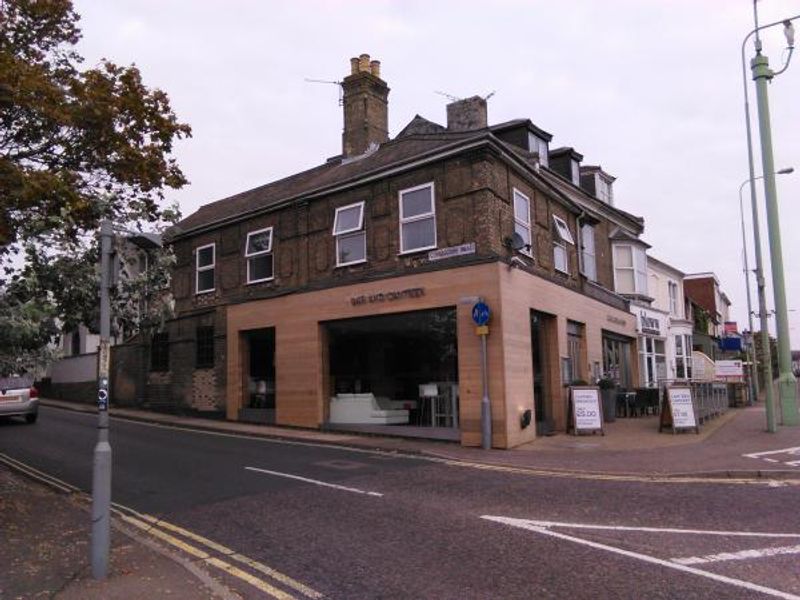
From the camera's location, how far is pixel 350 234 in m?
18.3

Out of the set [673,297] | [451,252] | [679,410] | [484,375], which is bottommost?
[679,410]

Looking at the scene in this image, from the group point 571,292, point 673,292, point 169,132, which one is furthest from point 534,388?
point 673,292

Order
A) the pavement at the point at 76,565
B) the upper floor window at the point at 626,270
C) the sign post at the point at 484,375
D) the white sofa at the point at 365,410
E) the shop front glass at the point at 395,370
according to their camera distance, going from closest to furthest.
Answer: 1. the pavement at the point at 76,565
2. the sign post at the point at 484,375
3. the shop front glass at the point at 395,370
4. the white sofa at the point at 365,410
5. the upper floor window at the point at 626,270

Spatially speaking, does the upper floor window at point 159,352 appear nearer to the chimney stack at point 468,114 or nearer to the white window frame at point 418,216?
the white window frame at point 418,216

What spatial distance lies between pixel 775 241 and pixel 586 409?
6.10m

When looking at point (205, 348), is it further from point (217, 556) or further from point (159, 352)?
point (217, 556)

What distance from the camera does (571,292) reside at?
20.0m

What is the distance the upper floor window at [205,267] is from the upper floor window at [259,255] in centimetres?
190

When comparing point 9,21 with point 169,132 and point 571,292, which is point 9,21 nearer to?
point 169,132

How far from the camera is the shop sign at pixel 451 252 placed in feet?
51.2

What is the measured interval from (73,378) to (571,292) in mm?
22302

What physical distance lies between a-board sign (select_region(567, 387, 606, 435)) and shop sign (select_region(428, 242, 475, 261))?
15.1ft

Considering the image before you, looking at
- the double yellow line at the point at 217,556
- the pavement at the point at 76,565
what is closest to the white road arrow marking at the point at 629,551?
the double yellow line at the point at 217,556

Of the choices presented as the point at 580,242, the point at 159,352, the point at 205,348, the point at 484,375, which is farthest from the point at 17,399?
the point at 580,242
